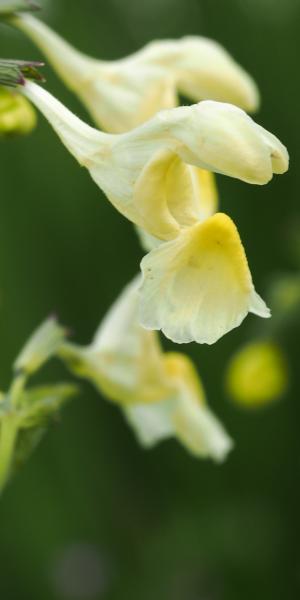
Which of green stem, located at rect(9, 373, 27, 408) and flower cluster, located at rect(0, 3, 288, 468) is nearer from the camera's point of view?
flower cluster, located at rect(0, 3, 288, 468)

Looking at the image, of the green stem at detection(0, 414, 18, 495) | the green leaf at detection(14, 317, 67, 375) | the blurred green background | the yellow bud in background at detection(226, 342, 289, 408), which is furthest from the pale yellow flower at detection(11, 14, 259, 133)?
the blurred green background

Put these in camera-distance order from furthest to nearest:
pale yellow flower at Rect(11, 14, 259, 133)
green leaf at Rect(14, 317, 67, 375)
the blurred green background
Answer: the blurred green background < pale yellow flower at Rect(11, 14, 259, 133) < green leaf at Rect(14, 317, 67, 375)

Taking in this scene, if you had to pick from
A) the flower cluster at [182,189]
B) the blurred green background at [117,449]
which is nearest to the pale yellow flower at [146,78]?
the flower cluster at [182,189]

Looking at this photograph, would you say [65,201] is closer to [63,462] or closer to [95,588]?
[63,462]

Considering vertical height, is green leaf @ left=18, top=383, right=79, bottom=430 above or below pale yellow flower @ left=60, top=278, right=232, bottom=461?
above

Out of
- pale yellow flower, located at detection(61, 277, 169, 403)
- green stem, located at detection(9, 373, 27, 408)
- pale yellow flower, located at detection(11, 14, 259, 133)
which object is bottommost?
pale yellow flower, located at detection(61, 277, 169, 403)

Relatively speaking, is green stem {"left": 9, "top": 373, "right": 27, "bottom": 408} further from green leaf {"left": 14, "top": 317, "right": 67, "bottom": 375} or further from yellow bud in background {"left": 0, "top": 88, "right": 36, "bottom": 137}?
yellow bud in background {"left": 0, "top": 88, "right": 36, "bottom": 137}

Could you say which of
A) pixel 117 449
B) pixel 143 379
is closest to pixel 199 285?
pixel 143 379

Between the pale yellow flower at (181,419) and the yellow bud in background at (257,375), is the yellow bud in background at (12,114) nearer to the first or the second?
the pale yellow flower at (181,419)

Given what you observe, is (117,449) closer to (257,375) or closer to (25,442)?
(257,375)
